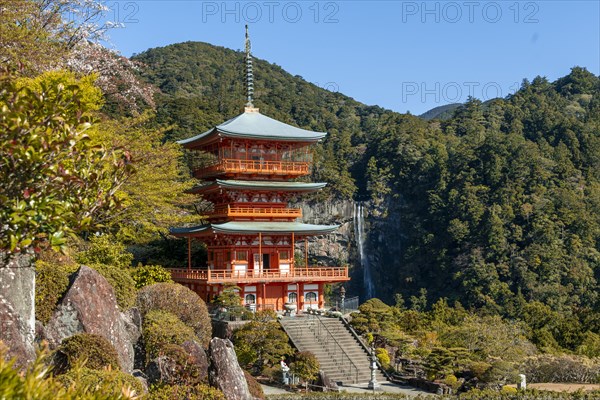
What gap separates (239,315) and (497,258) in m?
36.6

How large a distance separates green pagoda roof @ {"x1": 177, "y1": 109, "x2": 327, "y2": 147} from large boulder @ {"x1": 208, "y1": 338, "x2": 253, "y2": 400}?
1597cm

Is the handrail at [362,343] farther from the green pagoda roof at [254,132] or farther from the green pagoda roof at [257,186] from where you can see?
the green pagoda roof at [254,132]

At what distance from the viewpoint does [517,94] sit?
88.5 metres

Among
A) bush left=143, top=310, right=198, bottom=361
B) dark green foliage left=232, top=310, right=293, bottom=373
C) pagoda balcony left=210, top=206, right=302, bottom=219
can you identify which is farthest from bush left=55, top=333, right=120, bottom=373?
pagoda balcony left=210, top=206, right=302, bottom=219

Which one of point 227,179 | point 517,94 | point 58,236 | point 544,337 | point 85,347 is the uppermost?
point 517,94

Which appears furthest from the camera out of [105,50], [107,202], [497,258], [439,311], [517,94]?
[517,94]

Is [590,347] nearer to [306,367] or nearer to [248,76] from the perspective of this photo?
[306,367]

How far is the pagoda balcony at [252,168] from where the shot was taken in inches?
1131

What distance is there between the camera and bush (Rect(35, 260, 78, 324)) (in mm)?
13578

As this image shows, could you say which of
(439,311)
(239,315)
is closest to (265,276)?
(239,315)

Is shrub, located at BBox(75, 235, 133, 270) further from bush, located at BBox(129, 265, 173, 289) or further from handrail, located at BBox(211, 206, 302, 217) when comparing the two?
handrail, located at BBox(211, 206, 302, 217)

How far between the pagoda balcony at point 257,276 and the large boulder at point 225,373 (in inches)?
526

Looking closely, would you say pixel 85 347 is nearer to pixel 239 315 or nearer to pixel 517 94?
pixel 239 315

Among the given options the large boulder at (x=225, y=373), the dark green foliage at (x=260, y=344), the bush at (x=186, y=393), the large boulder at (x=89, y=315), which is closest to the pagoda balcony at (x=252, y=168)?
the dark green foliage at (x=260, y=344)
